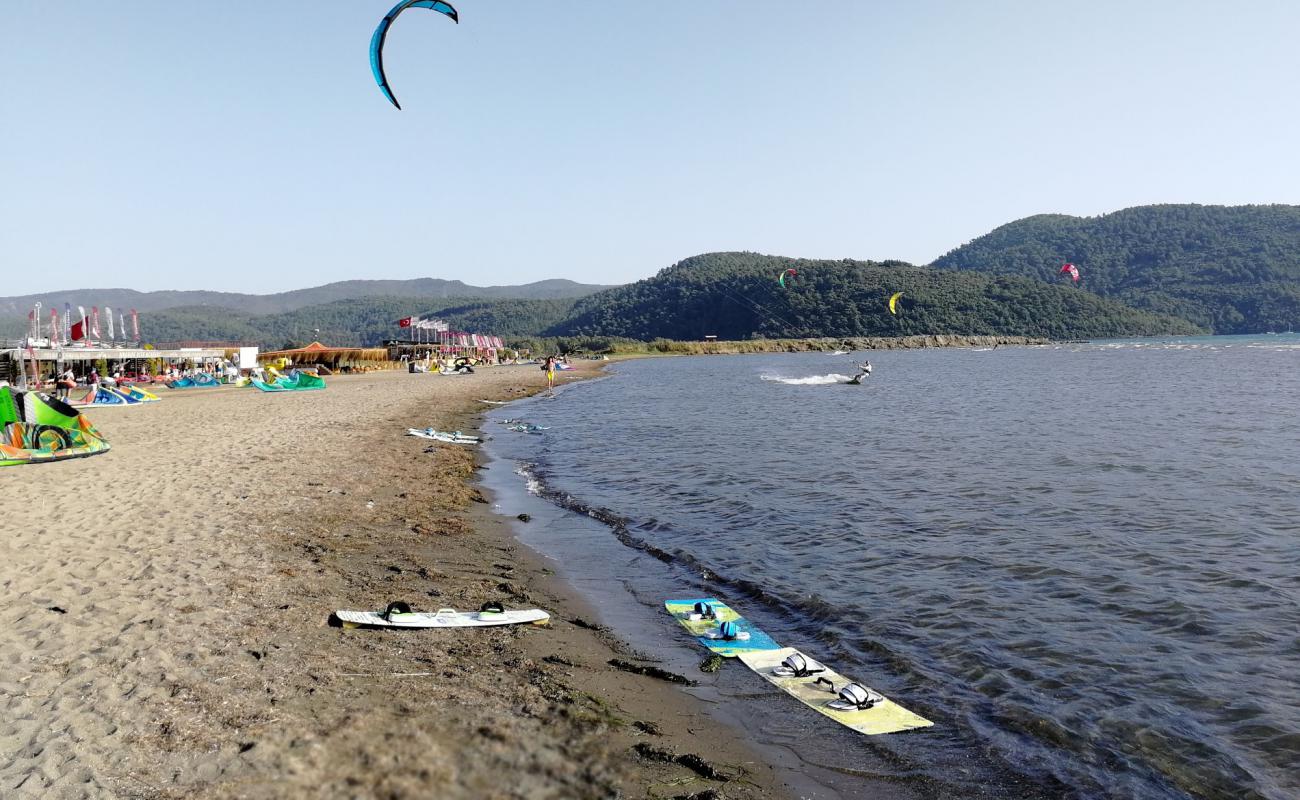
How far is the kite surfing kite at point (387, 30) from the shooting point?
15.3m

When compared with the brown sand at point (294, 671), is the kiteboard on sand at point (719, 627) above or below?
below

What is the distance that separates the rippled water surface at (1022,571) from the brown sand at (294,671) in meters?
1.72

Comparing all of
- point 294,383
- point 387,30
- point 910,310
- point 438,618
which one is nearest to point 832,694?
point 438,618

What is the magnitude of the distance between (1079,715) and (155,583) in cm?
823

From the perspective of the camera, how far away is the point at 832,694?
6281 millimetres

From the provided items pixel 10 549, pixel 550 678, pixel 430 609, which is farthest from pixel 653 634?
pixel 10 549

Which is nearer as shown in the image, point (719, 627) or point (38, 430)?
point (719, 627)

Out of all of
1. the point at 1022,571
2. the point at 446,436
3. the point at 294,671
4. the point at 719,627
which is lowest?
the point at 446,436

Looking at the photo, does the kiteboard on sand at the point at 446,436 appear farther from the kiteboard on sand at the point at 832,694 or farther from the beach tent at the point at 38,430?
the kiteboard on sand at the point at 832,694

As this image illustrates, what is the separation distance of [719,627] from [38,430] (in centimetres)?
1428

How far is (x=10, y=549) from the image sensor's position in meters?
8.41

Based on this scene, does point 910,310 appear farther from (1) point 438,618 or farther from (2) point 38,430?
(1) point 438,618

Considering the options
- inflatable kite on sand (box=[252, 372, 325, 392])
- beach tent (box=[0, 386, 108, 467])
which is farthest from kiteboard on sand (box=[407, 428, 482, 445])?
inflatable kite on sand (box=[252, 372, 325, 392])

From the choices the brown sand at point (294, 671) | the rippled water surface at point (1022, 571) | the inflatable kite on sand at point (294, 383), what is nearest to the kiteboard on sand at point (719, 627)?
the rippled water surface at point (1022, 571)
